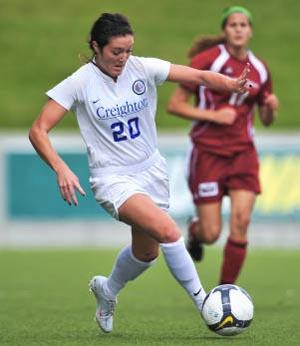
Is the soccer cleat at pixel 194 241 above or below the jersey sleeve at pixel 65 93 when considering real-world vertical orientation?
below

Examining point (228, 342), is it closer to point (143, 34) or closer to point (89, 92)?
point (89, 92)

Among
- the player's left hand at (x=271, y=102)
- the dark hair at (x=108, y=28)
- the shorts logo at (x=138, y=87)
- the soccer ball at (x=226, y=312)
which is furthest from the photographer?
the player's left hand at (x=271, y=102)

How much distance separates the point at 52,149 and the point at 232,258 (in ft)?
10.4

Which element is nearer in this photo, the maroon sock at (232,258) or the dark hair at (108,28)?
the dark hair at (108,28)

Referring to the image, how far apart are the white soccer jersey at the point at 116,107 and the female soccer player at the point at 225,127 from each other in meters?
2.58

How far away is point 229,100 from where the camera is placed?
423 inches

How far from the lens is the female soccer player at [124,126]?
762 centimetres

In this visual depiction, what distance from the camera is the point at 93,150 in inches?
312

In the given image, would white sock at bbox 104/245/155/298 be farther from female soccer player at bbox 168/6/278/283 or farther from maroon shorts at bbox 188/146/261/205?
maroon shorts at bbox 188/146/261/205

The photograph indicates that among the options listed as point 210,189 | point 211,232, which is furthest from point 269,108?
point 211,232

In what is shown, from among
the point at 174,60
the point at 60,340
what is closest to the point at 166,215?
the point at 60,340

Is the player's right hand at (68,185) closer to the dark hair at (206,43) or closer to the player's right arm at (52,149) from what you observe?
the player's right arm at (52,149)

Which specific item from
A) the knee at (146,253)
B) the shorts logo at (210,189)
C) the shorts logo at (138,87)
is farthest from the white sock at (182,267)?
the shorts logo at (210,189)

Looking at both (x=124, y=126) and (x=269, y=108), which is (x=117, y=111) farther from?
(x=269, y=108)
